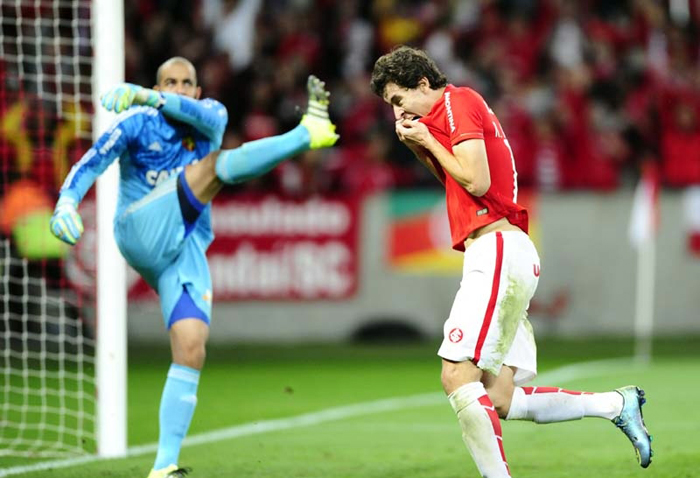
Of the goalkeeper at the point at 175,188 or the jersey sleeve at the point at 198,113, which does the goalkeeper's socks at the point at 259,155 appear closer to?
the goalkeeper at the point at 175,188

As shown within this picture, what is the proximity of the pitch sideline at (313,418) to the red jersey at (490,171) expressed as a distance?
327cm

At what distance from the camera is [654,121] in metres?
Answer: 19.3

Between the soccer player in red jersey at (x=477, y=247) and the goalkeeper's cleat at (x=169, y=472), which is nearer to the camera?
the soccer player in red jersey at (x=477, y=247)

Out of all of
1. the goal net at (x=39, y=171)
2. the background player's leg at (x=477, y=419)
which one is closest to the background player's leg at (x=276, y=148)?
the background player's leg at (x=477, y=419)

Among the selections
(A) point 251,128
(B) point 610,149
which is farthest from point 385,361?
(B) point 610,149

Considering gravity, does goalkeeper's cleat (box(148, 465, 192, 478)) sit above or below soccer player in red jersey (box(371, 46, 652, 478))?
below

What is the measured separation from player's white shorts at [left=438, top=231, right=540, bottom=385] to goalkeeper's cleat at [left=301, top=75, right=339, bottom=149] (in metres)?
1.28

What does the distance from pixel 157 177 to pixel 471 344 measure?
2320 millimetres

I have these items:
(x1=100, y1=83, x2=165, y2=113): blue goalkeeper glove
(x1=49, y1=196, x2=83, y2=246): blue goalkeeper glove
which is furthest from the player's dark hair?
(x1=49, y1=196, x2=83, y2=246): blue goalkeeper glove

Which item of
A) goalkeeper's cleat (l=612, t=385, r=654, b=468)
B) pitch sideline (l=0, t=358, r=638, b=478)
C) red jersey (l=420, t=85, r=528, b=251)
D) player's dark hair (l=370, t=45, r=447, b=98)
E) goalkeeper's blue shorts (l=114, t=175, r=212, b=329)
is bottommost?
pitch sideline (l=0, t=358, r=638, b=478)

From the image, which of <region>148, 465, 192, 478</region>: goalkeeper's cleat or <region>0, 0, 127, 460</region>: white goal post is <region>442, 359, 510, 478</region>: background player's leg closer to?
<region>148, 465, 192, 478</region>: goalkeeper's cleat

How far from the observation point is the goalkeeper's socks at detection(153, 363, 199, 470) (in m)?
7.00

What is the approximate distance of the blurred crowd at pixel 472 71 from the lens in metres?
17.8

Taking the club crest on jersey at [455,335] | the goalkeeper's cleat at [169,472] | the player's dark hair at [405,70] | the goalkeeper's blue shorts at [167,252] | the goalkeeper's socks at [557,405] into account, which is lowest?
the goalkeeper's cleat at [169,472]
